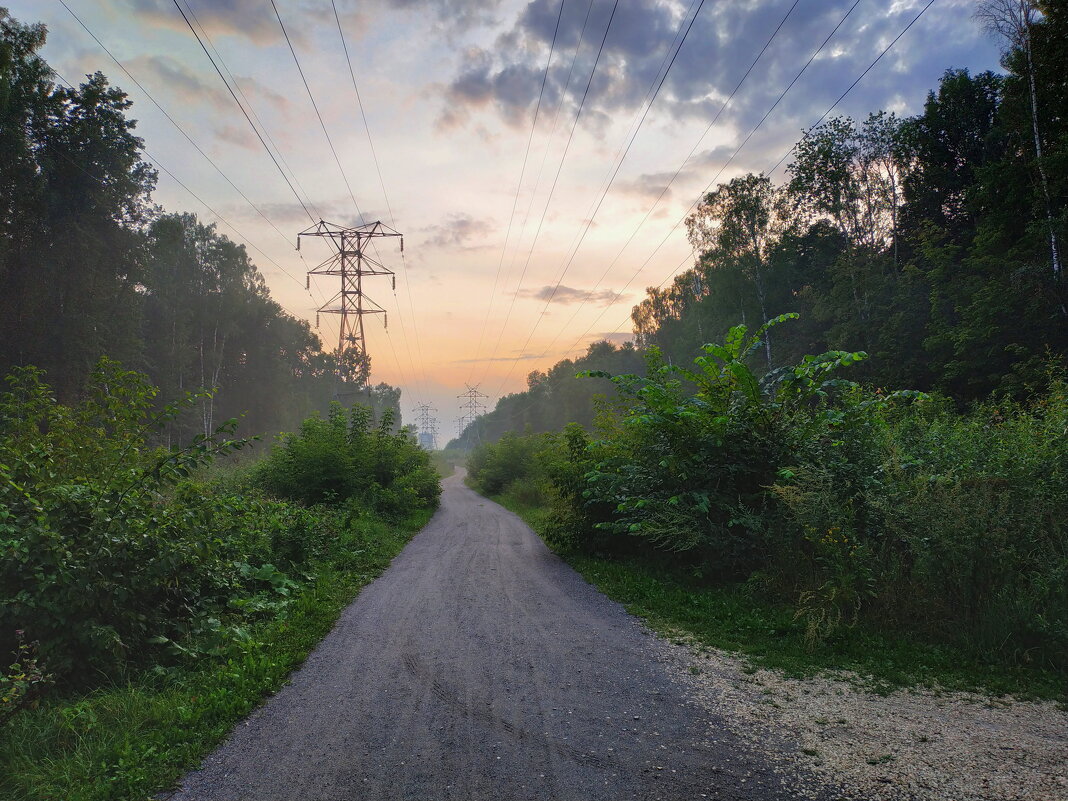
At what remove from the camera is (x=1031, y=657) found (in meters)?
4.89

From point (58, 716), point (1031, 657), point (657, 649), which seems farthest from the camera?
point (657, 649)

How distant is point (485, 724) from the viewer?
13.3 ft

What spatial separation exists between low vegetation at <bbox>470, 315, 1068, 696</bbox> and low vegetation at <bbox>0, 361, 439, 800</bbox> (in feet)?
16.2

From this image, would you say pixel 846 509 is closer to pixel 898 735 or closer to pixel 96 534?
pixel 898 735

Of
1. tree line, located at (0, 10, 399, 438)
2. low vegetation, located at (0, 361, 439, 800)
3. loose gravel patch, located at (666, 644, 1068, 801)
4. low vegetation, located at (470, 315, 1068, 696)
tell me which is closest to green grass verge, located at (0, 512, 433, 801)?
low vegetation, located at (0, 361, 439, 800)

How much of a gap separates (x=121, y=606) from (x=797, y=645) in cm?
642

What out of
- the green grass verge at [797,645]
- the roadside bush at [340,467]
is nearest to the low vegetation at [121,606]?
the green grass verge at [797,645]

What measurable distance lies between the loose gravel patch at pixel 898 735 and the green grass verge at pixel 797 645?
223 mm

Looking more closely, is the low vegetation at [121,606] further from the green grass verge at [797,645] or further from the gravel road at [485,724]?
the green grass verge at [797,645]

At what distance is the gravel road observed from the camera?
10.8 feet

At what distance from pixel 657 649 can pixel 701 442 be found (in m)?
3.23

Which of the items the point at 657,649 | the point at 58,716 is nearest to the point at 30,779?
the point at 58,716

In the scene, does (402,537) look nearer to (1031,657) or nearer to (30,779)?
(30,779)

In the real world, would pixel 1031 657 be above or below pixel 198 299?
below
